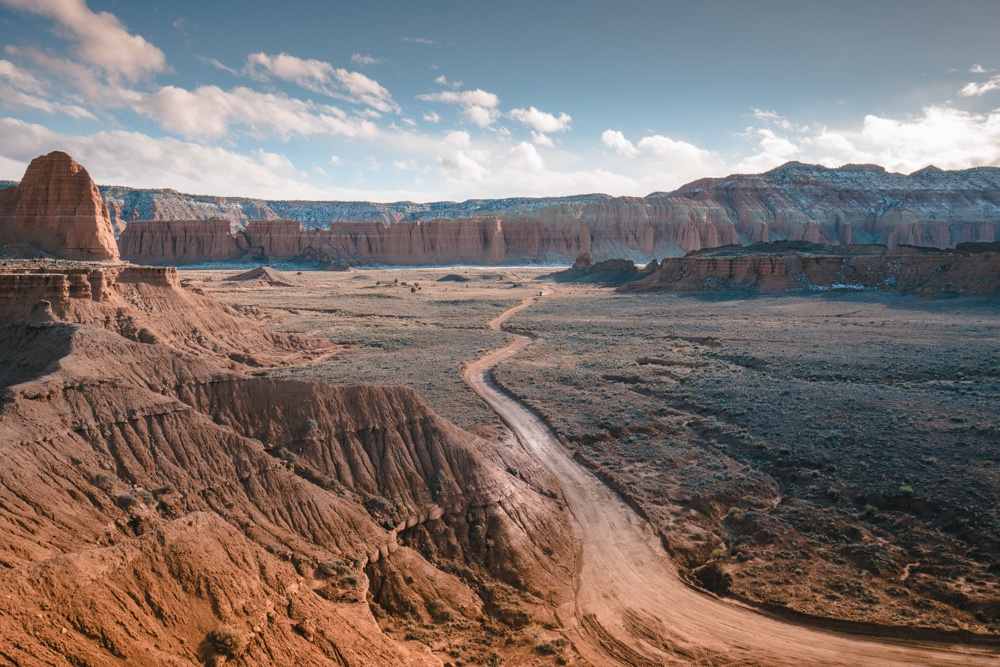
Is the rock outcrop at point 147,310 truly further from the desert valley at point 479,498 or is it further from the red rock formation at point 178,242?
the red rock formation at point 178,242

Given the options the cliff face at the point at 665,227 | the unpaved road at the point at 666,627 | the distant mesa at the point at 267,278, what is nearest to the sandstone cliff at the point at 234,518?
the unpaved road at the point at 666,627

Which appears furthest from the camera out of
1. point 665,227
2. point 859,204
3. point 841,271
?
point 859,204

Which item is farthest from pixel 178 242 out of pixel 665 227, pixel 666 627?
pixel 666 627

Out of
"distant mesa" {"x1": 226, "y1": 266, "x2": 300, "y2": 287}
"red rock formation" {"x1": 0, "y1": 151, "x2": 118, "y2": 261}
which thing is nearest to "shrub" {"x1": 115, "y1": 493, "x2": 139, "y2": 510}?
"red rock formation" {"x1": 0, "y1": 151, "x2": 118, "y2": 261}

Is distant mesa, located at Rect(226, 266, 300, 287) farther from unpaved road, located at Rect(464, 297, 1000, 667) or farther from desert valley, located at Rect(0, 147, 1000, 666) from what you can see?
unpaved road, located at Rect(464, 297, 1000, 667)

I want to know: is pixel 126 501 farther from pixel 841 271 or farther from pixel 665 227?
A: pixel 665 227

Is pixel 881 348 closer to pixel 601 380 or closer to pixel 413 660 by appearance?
pixel 601 380

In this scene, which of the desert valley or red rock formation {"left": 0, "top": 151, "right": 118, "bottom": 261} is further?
red rock formation {"left": 0, "top": 151, "right": 118, "bottom": 261}
